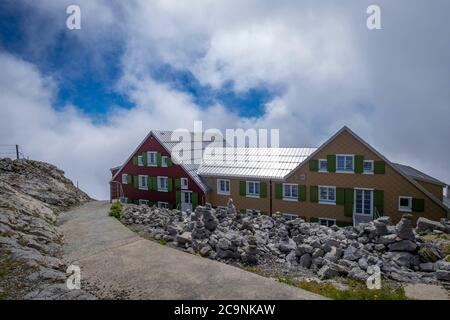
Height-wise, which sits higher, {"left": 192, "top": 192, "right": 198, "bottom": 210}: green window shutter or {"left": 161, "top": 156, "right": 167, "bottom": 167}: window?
{"left": 161, "top": 156, "right": 167, "bottom": 167}: window

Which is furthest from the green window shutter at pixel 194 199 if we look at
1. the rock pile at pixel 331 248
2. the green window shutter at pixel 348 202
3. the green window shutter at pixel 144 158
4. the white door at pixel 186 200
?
the rock pile at pixel 331 248

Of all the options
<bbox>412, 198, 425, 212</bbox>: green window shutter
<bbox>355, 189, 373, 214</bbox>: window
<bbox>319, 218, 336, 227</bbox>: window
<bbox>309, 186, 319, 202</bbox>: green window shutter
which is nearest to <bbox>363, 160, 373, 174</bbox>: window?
<bbox>355, 189, 373, 214</bbox>: window

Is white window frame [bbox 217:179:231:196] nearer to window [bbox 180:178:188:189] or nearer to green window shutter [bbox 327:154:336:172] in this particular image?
window [bbox 180:178:188:189]

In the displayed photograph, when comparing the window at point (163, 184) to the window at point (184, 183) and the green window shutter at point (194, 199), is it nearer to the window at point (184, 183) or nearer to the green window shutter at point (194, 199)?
the window at point (184, 183)

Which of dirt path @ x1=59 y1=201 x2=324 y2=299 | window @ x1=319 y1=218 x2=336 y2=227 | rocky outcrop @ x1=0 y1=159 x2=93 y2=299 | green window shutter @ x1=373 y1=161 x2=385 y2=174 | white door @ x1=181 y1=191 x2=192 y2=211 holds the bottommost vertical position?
window @ x1=319 y1=218 x2=336 y2=227

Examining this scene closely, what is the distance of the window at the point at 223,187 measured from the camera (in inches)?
1219

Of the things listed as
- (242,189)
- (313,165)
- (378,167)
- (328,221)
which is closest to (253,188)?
(242,189)

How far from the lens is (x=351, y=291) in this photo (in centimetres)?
805

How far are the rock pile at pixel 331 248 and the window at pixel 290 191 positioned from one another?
41.7 ft

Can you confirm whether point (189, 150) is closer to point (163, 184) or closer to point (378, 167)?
point (163, 184)

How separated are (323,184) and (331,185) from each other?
0.69m

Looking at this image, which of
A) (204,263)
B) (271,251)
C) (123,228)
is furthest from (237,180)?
(204,263)

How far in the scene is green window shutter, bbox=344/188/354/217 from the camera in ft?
80.7

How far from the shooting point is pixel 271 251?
38.3 ft
